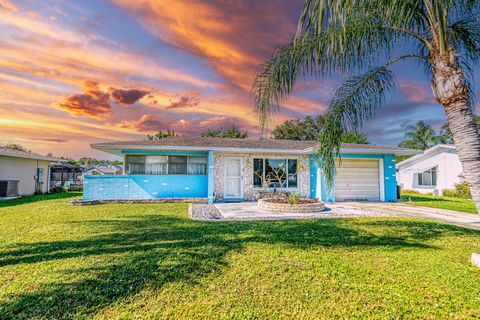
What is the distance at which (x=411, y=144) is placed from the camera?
38000 millimetres

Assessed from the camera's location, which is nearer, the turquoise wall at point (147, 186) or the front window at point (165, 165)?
the turquoise wall at point (147, 186)

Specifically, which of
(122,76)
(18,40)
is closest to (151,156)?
(122,76)

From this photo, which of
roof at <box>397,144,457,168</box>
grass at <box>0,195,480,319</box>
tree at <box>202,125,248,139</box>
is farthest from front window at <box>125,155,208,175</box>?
tree at <box>202,125,248,139</box>

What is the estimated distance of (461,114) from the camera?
11.6 ft

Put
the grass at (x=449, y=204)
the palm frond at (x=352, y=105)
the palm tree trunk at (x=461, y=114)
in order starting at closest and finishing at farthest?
the palm tree trunk at (x=461, y=114)
the palm frond at (x=352, y=105)
the grass at (x=449, y=204)

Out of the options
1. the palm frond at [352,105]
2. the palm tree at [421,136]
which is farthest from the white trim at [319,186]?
the palm tree at [421,136]

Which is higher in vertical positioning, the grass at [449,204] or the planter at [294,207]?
the planter at [294,207]

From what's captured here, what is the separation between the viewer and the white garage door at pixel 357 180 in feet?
45.1

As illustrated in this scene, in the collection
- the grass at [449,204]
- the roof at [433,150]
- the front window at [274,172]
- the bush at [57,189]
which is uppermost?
the roof at [433,150]

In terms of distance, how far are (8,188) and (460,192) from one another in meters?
30.8

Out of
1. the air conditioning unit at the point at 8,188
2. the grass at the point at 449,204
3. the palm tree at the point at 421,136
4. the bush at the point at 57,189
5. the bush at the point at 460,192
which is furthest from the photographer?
the palm tree at the point at 421,136

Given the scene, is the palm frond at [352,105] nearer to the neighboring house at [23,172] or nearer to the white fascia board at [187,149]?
the white fascia board at [187,149]

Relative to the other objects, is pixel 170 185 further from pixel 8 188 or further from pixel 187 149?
pixel 8 188

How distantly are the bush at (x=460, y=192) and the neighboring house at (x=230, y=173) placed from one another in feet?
23.2
